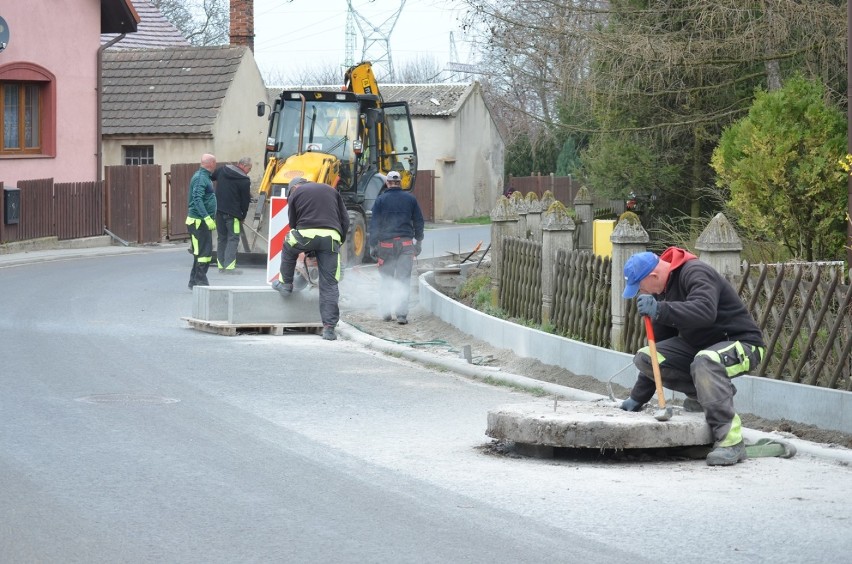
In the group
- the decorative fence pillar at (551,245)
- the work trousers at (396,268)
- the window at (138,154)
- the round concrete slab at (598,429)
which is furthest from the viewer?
the window at (138,154)

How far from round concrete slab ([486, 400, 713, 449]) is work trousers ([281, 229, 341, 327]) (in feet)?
20.5

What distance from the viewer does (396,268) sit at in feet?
54.7

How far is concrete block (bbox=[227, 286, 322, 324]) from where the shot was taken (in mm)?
14836

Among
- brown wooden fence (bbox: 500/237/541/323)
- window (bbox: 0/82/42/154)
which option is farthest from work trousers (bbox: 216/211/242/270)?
window (bbox: 0/82/42/154)

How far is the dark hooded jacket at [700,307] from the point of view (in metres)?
8.37

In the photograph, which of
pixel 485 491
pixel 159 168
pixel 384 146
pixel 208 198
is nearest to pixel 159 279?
pixel 208 198

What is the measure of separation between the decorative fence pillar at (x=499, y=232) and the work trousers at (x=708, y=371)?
7202mm

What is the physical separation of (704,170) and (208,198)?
336 inches

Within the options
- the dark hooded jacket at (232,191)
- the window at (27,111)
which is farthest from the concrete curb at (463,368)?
the window at (27,111)

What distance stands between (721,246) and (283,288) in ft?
19.8

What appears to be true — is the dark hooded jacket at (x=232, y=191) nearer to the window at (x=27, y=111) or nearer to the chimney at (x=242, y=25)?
the window at (x=27, y=111)

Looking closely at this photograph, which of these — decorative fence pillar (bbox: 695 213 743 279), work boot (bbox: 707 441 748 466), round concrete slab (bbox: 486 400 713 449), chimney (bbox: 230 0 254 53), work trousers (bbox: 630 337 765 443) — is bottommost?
work boot (bbox: 707 441 748 466)

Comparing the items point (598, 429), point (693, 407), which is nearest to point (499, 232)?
point (693, 407)

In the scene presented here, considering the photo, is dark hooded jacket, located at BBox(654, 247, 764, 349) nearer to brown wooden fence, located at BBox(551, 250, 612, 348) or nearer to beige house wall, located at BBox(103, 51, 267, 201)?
brown wooden fence, located at BBox(551, 250, 612, 348)
